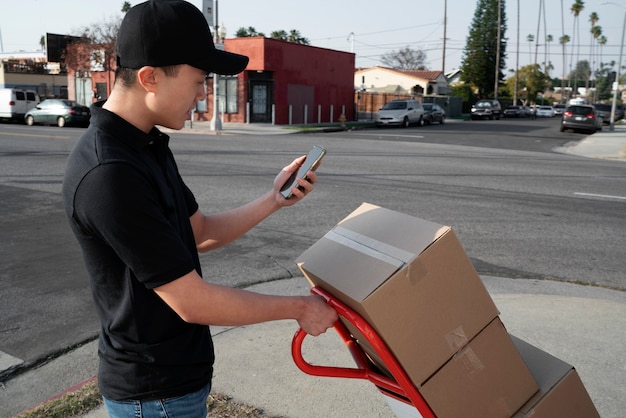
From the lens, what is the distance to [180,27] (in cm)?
153

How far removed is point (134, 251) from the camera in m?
1.44

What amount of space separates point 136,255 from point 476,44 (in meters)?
83.5

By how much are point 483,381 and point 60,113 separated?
28271mm

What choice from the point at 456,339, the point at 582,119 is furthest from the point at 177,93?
the point at 582,119

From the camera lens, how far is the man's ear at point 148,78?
1.53m

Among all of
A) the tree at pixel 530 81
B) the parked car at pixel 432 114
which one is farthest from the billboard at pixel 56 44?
the tree at pixel 530 81

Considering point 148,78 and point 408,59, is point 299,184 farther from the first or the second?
point 408,59

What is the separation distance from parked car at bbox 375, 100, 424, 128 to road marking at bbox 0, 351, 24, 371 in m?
29.4

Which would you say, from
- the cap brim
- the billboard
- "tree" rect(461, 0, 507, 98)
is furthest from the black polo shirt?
"tree" rect(461, 0, 507, 98)

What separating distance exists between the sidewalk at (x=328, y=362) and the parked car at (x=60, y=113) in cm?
2472

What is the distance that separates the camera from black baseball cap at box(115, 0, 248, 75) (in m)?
1.51

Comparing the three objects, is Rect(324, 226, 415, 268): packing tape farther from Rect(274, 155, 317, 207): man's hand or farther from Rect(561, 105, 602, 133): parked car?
Rect(561, 105, 602, 133): parked car

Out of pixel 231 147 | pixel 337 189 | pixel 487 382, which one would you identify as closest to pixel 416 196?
pixel 337 189

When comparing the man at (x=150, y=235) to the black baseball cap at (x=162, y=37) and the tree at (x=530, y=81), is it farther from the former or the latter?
the tree at (x=530, y=81)
